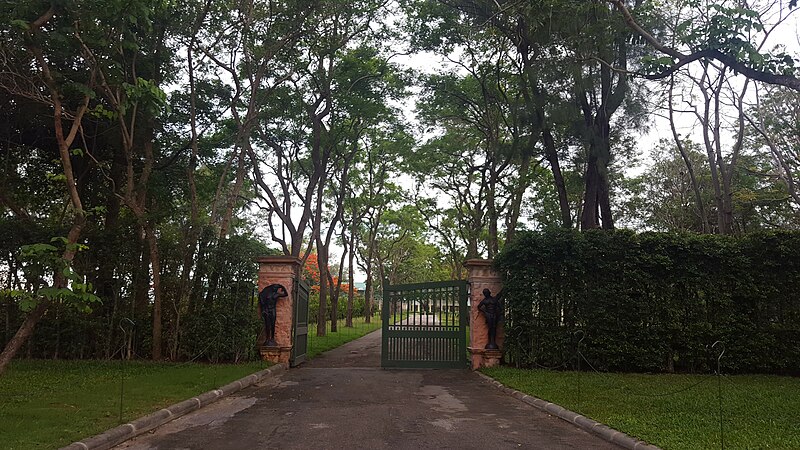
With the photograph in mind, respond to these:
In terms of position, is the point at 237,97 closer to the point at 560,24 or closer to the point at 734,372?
the point at 560,24

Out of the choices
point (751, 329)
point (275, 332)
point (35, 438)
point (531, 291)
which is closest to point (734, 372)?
point (751, 329)

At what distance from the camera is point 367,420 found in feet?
23.4

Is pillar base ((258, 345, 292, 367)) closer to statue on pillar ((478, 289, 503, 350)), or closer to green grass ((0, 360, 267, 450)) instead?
green grass ((0, 360, 267, 450))

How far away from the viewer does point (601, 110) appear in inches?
542

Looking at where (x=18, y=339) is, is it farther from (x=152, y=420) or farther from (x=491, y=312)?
(x=491, y=312)

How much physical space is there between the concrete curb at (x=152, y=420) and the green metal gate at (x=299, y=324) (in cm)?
275

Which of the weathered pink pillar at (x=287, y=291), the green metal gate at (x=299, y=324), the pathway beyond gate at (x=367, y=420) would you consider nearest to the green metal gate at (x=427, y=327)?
the pathway beyond gate at (x=367, y=420)

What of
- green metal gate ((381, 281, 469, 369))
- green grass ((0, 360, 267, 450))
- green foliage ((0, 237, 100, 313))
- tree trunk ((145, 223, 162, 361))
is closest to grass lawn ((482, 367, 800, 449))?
green metal gate ((381, 281, 469, 369))

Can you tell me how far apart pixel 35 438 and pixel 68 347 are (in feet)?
26.0

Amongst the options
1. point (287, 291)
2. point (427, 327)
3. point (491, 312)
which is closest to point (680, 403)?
point (491, 312)

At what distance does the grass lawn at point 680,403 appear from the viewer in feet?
19.3

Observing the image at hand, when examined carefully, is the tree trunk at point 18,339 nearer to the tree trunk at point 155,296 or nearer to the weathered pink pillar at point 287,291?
the tree trunk at point 155,296

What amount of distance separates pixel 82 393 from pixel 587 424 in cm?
699

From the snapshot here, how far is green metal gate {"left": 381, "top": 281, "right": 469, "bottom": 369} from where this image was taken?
12.9 m
